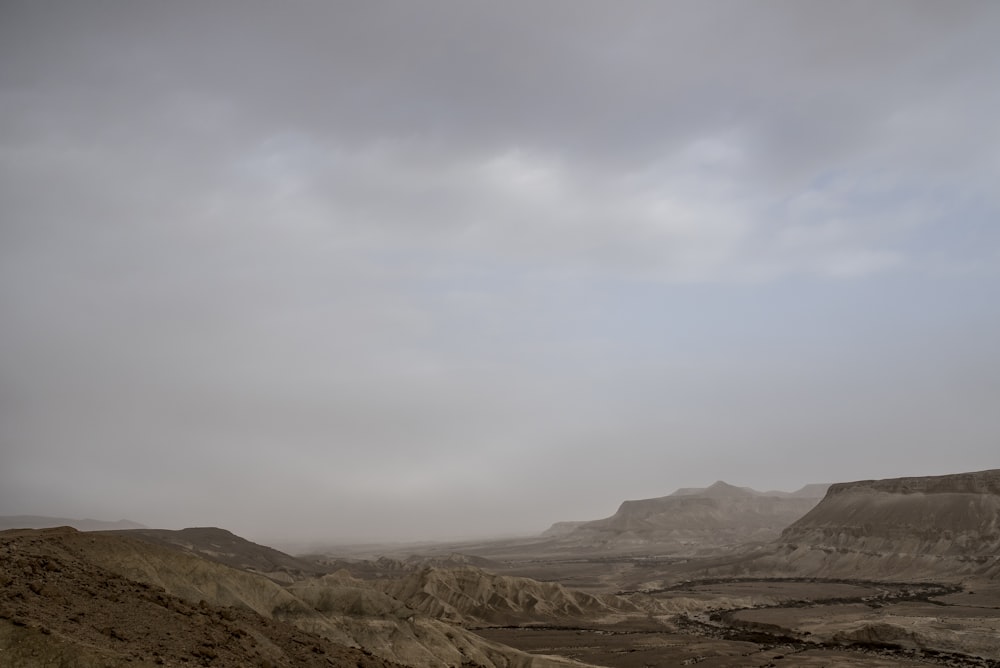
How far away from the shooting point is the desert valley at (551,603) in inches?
861

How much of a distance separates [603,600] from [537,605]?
9.84 metres

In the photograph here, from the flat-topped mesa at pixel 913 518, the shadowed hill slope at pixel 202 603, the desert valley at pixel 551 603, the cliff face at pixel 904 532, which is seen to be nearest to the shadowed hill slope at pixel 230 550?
the desert valley at pixel 551 603

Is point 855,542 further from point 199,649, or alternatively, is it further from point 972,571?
point 199,649

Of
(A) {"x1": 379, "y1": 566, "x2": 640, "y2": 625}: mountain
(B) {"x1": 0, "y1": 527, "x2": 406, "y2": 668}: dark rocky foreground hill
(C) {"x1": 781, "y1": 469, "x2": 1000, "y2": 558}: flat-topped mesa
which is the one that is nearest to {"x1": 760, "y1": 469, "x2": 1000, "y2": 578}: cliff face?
(C) {"x1": 781, "y1": 469, "x2": 1000, "y2": 558}: flat-topped mesa

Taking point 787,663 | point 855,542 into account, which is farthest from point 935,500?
point 787,663

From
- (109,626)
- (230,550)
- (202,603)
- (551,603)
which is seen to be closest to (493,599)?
(551,603)

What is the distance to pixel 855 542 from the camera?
126m

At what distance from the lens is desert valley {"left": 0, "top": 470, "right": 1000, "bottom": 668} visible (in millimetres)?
21859

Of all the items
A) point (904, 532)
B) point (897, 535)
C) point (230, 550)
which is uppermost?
point (904, 532)

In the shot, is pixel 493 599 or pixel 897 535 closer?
pixel 493 599

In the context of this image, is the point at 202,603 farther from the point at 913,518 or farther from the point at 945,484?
the point at 945,484

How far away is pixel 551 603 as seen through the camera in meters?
84.6

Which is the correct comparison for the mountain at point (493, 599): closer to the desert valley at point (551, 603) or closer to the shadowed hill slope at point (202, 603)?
the desert valley at point (551, 603)

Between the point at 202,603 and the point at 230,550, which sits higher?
the point at 202,603
